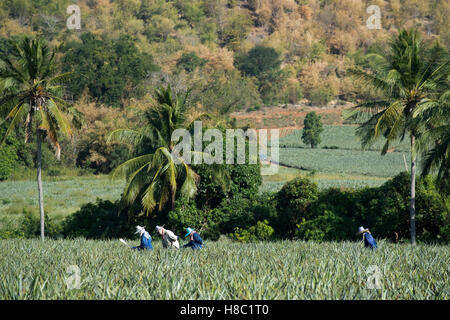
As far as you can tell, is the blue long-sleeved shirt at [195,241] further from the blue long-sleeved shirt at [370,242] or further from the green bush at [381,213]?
the green bush at [381,213]

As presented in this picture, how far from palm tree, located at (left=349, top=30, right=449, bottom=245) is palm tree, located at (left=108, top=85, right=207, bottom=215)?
26.3 feet

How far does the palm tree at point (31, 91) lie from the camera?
23281 millimetres

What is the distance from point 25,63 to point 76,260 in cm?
1425

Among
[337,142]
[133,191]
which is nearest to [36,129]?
[133,191]

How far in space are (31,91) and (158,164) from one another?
646 cm

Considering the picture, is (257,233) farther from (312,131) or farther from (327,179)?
(312,131)

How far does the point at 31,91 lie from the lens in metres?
23.6

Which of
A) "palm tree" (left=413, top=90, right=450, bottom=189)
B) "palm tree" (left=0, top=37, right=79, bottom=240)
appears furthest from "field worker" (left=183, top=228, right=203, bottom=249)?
"palm tree" (left=0, top=37, right=79, bottom=240)

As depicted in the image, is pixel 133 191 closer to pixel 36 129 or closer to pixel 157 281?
pixel 36 129

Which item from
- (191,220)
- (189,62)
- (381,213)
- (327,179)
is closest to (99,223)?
(191,220)

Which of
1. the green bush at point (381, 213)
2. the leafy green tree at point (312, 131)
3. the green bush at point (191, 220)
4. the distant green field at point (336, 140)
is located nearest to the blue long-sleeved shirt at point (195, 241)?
the green bush at point (191, 220)

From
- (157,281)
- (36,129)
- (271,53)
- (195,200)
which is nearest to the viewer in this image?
(157,281)

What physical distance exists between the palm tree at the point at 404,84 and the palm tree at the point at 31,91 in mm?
13333

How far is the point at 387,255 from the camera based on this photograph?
41.9 ft
